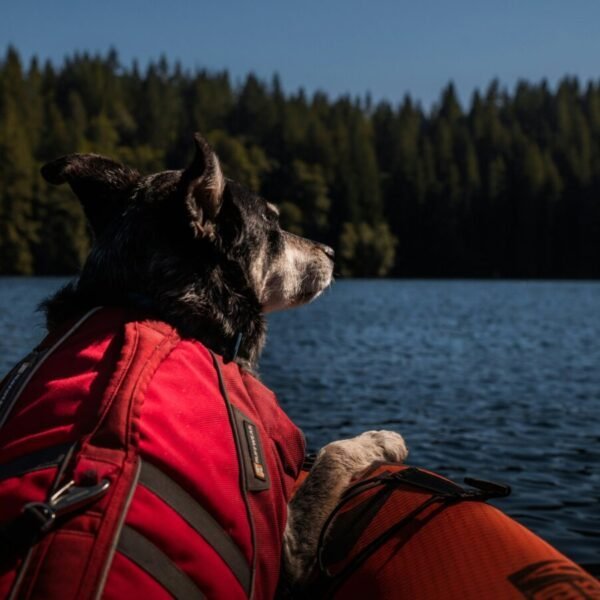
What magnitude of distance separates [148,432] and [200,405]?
31 centimetres

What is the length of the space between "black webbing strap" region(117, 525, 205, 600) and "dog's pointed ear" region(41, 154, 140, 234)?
1672 millimetres

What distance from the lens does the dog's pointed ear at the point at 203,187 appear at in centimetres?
313

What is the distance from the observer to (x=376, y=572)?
323cm

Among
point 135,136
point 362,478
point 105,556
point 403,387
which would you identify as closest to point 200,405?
point 105,556

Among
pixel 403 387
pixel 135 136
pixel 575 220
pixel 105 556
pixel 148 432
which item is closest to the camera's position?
pixel 105 556

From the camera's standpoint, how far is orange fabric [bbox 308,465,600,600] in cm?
292

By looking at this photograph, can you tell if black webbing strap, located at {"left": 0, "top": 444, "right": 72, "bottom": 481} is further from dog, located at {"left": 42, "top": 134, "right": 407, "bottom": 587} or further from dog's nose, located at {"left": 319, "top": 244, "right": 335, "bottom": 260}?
dog's nose, located at {"left": 319, "top": 244, "right": 335, "bottom": 260}

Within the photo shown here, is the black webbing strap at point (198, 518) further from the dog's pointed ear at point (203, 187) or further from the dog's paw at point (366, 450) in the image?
the dog's paw at point (366, 450)

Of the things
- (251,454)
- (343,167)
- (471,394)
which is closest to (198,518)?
(251,454)

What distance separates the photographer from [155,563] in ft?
8.68

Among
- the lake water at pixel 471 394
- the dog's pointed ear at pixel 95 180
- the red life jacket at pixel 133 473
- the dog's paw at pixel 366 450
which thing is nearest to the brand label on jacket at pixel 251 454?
the red life jacket at pixel 133 473

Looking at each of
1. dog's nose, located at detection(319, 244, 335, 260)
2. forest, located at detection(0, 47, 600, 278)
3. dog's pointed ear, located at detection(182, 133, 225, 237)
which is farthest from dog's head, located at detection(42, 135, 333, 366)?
forest, located at detection(0, 47, 600, 278)

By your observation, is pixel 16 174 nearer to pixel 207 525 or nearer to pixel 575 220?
pixel 575 220

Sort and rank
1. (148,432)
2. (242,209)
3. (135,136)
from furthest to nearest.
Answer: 1. (135,136)
2. (242,209)
3. (148,432)
